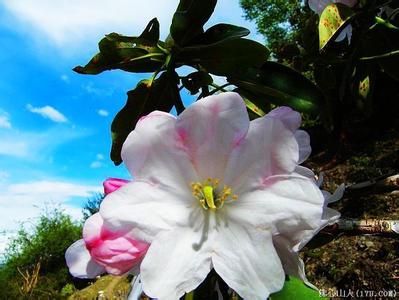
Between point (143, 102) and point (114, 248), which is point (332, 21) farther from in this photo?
point (114, 248)

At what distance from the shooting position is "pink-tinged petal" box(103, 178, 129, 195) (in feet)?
1.62

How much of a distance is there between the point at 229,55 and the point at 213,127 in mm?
135

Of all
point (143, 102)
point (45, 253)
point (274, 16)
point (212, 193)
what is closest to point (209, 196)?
point (212, 193)

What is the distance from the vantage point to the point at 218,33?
2.02 ft

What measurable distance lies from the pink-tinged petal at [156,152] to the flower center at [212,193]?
1.1 inches

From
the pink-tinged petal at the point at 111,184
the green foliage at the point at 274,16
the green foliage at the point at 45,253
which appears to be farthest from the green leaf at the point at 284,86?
the green foliage at the point at 45,253

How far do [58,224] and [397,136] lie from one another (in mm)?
9379

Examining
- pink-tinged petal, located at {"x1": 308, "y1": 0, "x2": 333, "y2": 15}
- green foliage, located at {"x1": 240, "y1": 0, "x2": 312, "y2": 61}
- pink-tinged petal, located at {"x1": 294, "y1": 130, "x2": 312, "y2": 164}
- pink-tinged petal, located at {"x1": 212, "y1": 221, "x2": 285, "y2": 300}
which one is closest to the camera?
pink-tinged petal, located at {"x1": 212, "y1": 221, "x2": 285, "y2": 300}

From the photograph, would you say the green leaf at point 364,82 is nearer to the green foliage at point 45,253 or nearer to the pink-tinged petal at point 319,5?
the pink-tinged petal at point 319,5

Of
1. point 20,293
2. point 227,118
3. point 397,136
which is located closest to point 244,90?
point 227,118

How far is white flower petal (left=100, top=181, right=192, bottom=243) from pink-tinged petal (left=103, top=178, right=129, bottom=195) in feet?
0.11

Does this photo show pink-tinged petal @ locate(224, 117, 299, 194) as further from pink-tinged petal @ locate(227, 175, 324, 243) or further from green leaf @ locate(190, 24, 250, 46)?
green leaf @ locate(190, 24, 250, 46)

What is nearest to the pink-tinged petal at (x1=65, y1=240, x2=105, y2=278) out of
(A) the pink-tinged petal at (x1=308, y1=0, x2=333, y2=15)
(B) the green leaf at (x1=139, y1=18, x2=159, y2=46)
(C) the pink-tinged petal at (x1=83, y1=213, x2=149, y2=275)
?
(C) the pink-tinged petal at (x1=83, y1=213, x2=149, y2=275)

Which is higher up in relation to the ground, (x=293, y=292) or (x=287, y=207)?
(x=287, y=207)
